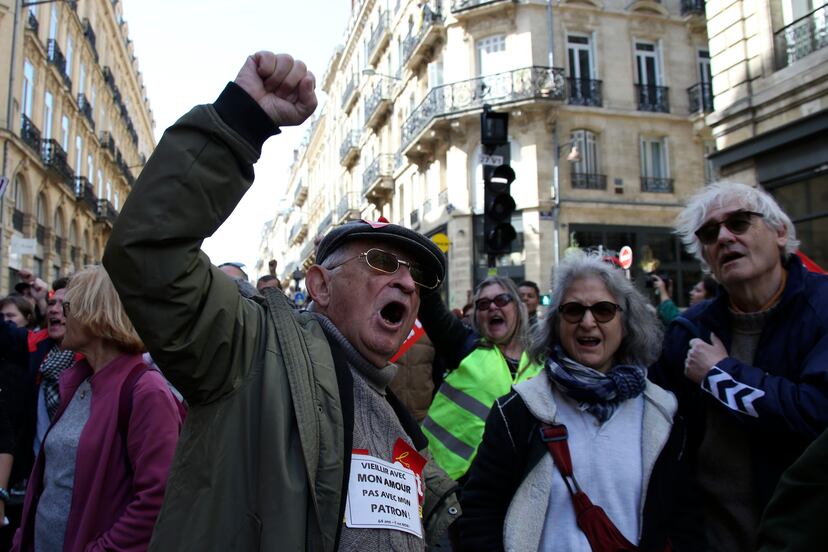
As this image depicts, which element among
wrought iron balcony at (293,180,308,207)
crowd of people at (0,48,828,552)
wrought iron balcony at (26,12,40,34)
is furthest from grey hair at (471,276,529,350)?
wrought iron balcony at (293,180,308,207)

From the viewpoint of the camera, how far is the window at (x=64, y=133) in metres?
29.0

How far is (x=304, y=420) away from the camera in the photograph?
143 centimetres

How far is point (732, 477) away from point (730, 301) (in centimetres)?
71

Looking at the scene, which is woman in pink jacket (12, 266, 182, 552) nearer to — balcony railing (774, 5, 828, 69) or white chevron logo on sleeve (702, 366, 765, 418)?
white chevron logo on sleeve (702, 366, 765, 418)

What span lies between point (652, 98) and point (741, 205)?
2336 cm

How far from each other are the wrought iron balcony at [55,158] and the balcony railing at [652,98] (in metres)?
22.4

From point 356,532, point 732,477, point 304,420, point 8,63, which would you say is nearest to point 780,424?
point 732,477

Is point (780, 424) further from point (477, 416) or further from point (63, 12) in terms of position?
point (63, 12)

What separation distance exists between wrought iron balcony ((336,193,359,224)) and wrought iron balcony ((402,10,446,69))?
12.0m

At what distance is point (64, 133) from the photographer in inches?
1168

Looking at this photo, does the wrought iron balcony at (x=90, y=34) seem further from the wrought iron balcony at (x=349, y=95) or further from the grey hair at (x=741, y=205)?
the grey hair at (x=741, y=205)

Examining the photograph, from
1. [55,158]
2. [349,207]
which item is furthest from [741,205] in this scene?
[349,207]

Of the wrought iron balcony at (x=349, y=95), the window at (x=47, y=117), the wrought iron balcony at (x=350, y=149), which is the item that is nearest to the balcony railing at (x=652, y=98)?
the wrought iron balcony at (x=350, y=149)

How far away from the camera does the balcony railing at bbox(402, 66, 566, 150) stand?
22422mm
